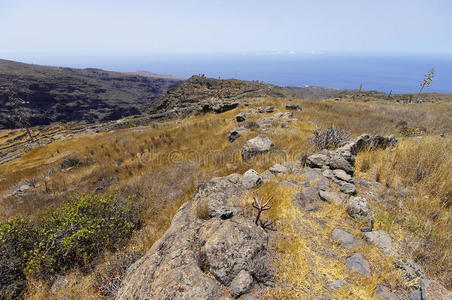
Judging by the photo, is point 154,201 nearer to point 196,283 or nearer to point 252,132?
point 196,283

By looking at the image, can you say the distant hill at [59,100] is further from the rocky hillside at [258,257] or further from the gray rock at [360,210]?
the gray rock at [360,210]

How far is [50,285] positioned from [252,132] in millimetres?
8349

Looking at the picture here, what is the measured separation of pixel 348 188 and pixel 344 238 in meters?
1.44

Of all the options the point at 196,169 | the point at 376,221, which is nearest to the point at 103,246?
the point at 196,169

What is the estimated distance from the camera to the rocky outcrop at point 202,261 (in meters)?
2.13

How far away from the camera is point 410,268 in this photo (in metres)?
2.31

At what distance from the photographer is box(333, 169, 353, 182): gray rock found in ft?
14.2

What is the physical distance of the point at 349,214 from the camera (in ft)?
10.9

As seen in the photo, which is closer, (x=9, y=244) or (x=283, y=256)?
(x=283, y=256)

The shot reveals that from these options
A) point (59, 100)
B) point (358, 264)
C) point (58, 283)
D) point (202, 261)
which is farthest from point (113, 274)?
point (59, 100)

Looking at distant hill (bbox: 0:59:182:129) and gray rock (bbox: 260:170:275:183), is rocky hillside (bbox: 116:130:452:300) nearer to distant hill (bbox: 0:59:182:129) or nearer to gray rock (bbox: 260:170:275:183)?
gray rock (bbox: 260:170:275:183)

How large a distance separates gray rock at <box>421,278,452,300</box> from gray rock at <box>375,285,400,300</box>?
274mm

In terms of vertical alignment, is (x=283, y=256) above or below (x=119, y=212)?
above

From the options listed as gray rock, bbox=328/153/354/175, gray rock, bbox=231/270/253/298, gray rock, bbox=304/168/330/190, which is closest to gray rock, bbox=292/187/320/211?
gray rock, bbox=304/168/330/190
